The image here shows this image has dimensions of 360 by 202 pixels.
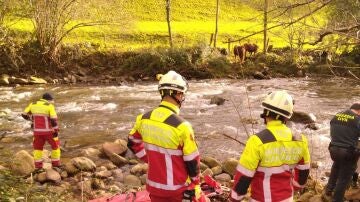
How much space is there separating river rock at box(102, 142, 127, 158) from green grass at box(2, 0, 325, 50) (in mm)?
12006

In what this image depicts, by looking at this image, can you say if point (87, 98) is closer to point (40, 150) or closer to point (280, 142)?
point (40, 150)

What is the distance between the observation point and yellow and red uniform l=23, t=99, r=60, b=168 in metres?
9.94

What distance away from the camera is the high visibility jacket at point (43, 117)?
9.92 m

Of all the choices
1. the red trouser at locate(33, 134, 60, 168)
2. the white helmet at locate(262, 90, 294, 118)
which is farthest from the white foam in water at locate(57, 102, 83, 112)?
the white helmet at locate(262, 90, 294, 118)

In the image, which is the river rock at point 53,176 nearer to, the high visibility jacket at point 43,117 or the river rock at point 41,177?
the river rock at point 41,177

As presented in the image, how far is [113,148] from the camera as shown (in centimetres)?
1138

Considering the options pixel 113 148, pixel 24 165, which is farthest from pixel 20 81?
pixel 24 165

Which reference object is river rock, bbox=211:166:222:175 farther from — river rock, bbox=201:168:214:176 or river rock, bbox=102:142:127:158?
river rock, bbox=102:142:127:158

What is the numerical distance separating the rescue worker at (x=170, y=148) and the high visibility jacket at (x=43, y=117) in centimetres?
533

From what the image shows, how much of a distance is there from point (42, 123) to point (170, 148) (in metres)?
5.95

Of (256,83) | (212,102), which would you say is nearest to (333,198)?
(212,102)

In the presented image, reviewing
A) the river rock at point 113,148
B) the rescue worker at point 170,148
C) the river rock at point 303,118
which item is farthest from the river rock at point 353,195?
the river rock at point 303,118

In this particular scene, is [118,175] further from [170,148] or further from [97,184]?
[170,148]

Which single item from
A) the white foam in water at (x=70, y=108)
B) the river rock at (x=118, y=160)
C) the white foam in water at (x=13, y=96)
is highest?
the white foam in water at (x=13, y=96)
